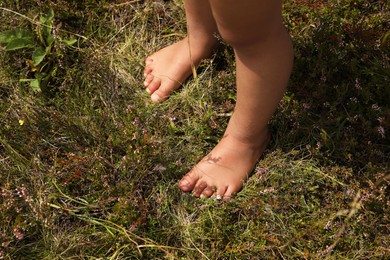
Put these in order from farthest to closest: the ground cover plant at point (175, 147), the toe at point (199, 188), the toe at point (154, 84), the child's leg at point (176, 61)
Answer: the toe at point (154, 84) → the child's leg at point (176, 61) → the toe at point (199, 188) → the ground cover plant at point (175, 147)

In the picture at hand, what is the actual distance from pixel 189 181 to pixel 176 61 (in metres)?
0.63

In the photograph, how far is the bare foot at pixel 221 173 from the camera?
2232 mm

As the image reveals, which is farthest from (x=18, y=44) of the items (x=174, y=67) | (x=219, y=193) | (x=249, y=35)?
(x=249, y=35)

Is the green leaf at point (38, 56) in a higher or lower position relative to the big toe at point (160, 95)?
higher

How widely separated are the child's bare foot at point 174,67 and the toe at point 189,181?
0.45 metres

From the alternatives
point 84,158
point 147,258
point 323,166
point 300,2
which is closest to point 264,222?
point 323,166

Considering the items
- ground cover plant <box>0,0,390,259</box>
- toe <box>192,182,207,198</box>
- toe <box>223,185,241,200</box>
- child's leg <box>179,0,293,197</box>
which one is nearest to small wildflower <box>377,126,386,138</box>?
ground cover plant <box>0,0,390,259</box>

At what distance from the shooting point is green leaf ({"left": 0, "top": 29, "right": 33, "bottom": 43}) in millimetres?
2533

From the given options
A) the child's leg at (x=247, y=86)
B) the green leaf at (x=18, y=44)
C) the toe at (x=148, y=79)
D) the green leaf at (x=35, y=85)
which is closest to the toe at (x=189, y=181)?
the child's leg at (x=247, y=86)

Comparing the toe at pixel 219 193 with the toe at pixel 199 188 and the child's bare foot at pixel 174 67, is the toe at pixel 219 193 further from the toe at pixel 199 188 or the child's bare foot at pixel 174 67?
the child's bare foot at pixel 174 67

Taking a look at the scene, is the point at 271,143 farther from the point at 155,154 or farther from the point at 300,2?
the point at 300,2

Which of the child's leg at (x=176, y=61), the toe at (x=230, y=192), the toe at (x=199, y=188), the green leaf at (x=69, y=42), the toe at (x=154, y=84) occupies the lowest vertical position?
the toe at (x=230, y=192)

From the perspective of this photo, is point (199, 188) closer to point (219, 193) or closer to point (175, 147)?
point (219, 193)

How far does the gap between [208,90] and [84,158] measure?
0.68 metres
